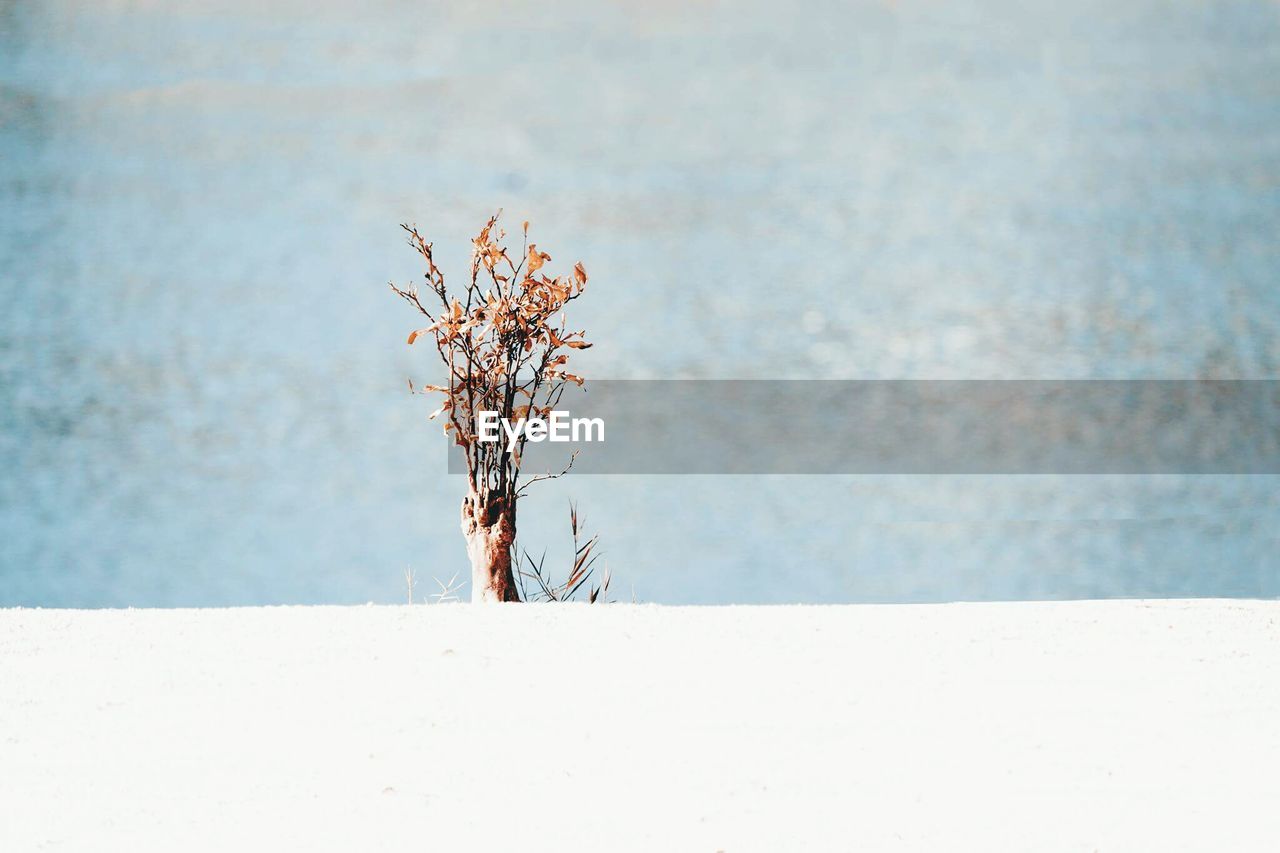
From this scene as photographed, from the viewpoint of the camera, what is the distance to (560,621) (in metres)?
2.82

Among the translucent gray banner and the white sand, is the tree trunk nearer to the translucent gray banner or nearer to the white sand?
the white sand

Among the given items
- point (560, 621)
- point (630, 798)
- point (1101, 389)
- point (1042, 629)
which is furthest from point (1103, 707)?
point (1101, 389)

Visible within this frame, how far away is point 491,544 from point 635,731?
4.21 ft

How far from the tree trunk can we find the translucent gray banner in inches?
18.1

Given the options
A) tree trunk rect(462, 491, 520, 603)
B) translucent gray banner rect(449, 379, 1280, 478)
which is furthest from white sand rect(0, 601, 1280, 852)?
translucent gray banner rect(449, 379, 1280, 478)

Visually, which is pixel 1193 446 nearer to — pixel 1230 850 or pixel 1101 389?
pixel 1101 389

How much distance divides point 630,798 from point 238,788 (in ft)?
2.01

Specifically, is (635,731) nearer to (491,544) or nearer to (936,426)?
(491,544)

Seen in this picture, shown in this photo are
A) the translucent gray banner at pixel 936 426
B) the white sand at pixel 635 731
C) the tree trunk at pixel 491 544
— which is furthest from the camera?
the translucent gray banner at pixel 936 426

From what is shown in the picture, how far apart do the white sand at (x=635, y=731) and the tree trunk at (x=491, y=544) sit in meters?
0.27

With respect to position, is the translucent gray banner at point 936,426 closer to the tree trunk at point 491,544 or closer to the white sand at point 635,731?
the tree trunk at point 491,544

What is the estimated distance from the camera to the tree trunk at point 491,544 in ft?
10.6

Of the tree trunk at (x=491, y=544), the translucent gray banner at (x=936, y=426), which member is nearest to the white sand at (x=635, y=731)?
the tree trunk at (x=491, y=544)

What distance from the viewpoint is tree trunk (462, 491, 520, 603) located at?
3.24 m
